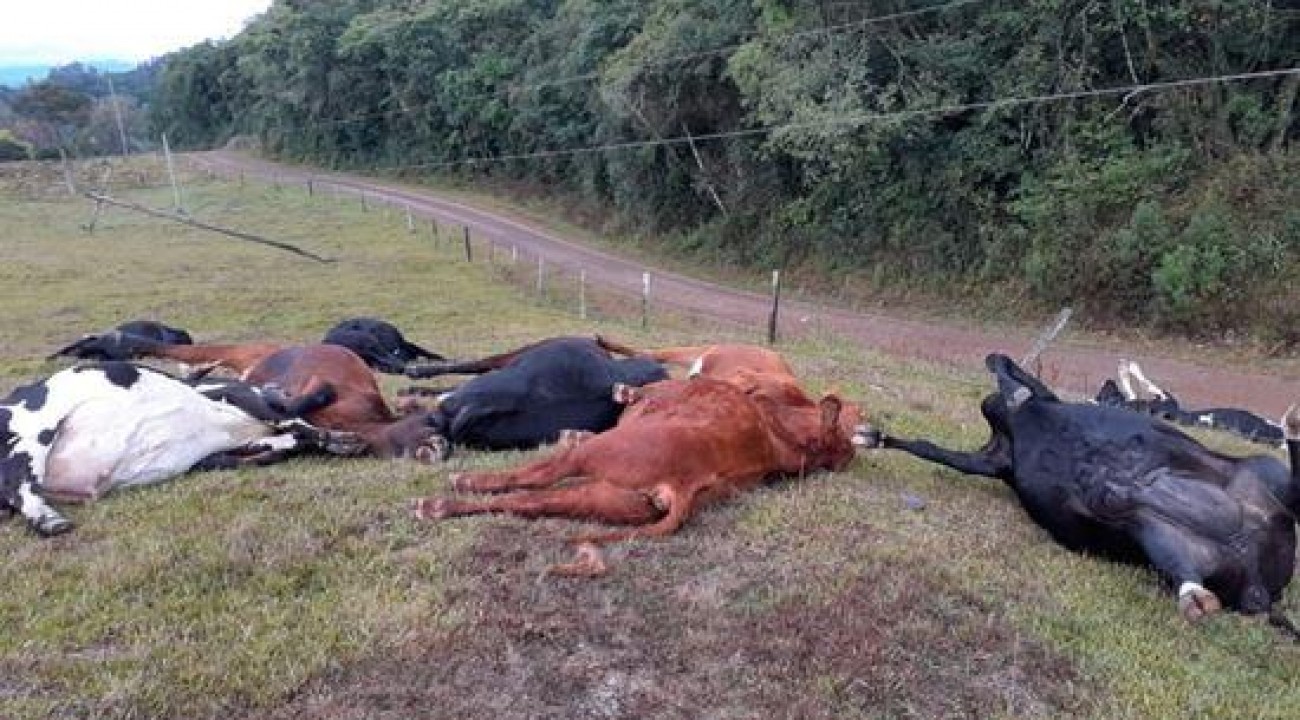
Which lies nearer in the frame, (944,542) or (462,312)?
(944,542)

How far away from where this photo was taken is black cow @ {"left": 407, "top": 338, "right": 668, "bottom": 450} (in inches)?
236

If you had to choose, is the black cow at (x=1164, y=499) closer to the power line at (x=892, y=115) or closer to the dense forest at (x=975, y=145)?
the power line at (x=892, y=115)

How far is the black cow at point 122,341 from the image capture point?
30.0 feet

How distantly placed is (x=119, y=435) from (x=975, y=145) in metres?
21.4

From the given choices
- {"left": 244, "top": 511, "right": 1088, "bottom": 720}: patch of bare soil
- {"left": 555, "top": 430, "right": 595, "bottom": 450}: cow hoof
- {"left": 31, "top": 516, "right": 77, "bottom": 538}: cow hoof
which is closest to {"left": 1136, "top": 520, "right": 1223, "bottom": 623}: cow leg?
{"left": 244, "top": 511, "right": 1088, "bottom": 720}: patch of bare soil

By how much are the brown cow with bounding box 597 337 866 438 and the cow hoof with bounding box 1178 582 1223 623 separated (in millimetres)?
2081

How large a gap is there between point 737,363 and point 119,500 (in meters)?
3.54

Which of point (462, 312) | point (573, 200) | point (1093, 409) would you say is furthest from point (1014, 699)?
point (573, 200)

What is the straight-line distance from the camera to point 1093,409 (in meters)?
5.61

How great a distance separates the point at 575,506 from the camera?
480 centimetres

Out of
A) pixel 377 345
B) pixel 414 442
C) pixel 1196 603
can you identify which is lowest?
pixel 377 345

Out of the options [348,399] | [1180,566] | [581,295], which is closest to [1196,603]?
[1180,566]

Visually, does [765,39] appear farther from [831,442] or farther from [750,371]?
[831,442]

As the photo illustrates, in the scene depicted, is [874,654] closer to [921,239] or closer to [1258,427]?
[1258,427]
